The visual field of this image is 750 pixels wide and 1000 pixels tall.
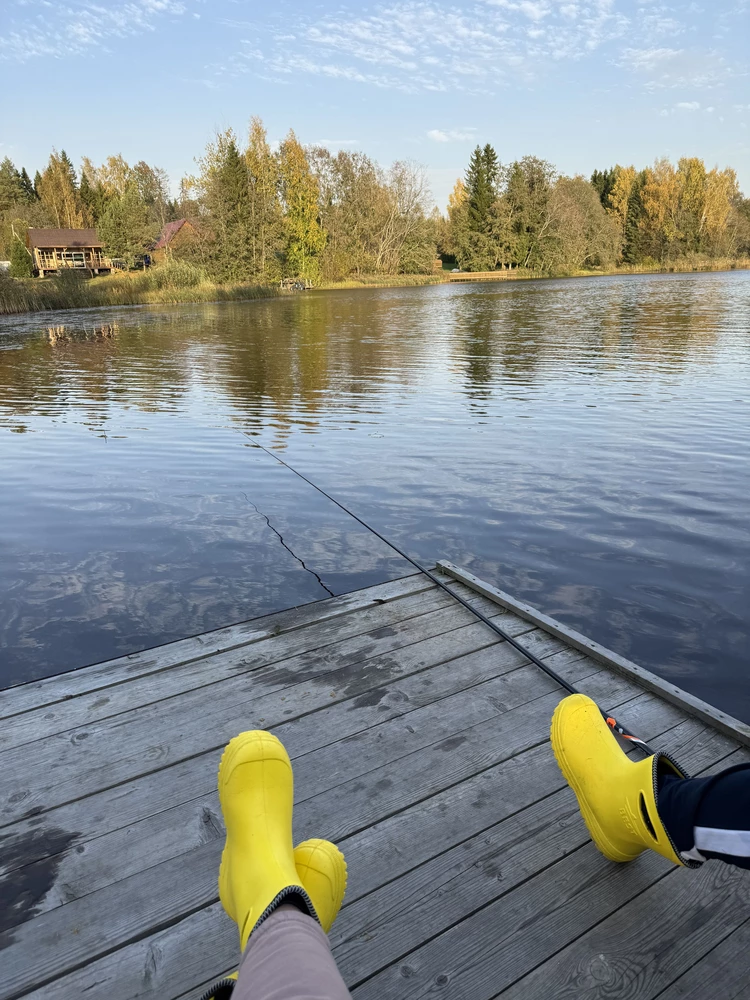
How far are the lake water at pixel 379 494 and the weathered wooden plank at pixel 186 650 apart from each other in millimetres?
1081

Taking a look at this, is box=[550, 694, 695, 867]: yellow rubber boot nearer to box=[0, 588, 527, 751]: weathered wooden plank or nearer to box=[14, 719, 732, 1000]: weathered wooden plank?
box=[14, 719, 732, 1000]: weathered wooden plank

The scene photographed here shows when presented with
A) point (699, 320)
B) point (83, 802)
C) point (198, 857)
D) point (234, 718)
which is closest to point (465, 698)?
point (234, 718)

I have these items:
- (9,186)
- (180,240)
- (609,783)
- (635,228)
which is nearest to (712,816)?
(609,783)

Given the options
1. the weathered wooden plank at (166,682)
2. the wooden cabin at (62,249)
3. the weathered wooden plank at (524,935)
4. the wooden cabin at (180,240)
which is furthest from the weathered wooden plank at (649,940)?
the wooden cabin at (62,249)

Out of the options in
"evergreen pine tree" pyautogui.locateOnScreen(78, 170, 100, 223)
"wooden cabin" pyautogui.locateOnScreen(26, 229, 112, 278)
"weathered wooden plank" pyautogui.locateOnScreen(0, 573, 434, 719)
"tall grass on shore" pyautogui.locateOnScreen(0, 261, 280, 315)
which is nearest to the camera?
"weathered wooden plank" pyautogui.locateOnScreen(0, 573, 434, 719)

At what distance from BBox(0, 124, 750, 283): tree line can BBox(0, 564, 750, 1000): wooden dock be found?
42.7 metres

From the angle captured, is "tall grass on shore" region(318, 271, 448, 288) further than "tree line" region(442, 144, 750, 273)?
No

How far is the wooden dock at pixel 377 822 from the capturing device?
1.33 m

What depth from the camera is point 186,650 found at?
8.43 feet

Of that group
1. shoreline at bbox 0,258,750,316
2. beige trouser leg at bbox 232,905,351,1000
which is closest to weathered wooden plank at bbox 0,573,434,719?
beige trouser leg at bbox 232,905,351,1000

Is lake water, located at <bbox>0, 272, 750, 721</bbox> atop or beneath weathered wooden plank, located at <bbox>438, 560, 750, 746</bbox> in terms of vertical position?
beneath

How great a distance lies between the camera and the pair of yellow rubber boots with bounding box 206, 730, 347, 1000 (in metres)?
1.20

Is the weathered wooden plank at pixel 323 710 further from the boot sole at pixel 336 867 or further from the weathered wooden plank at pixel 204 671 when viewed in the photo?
the boot sole at pixel 336 867

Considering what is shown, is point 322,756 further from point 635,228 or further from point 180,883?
point 635,228
